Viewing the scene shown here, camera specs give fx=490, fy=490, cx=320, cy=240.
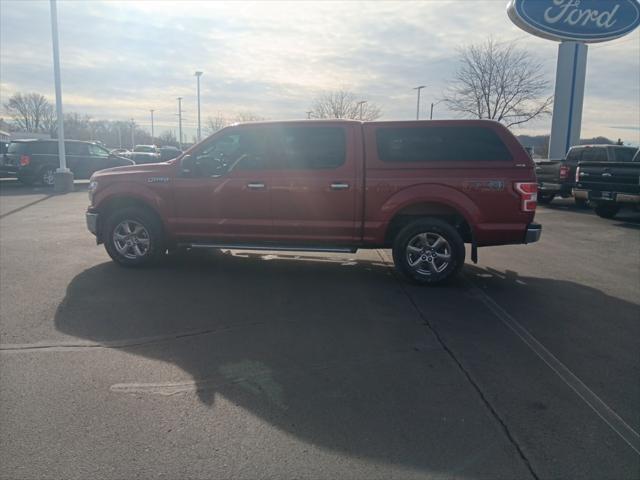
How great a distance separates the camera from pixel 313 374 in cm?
385

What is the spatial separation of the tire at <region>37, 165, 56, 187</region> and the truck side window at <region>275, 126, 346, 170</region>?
1684cm

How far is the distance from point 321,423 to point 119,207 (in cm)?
522

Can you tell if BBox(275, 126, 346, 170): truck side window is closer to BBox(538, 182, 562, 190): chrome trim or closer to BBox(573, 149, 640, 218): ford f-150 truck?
BBox(573, 149, 640, 218): ford f-150 truck

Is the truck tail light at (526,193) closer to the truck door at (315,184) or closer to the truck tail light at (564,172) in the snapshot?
the truck door at (315,184)

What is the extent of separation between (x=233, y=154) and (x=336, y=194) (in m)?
1.63

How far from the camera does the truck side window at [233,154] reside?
6.75 meters

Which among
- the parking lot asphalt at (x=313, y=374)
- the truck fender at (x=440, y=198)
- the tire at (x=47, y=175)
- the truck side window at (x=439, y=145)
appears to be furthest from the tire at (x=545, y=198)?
the tire at (x=47, y=175)

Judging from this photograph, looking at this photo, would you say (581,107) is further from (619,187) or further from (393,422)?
(393,422)

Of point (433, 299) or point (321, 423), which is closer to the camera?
point (321, 423)

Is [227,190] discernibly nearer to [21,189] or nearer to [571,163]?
[571,163]

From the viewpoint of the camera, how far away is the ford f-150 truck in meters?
12.2

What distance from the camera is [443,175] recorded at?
20.6 ft

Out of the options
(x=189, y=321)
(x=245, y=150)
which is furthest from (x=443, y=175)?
(x=189, y=321)

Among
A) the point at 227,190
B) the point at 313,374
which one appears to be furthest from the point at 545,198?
the point at 313,374
